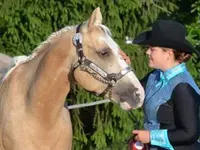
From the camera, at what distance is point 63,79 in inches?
168

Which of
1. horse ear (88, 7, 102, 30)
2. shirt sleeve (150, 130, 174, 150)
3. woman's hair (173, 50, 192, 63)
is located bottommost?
shirt sleeve (150, 130, 174, 150)

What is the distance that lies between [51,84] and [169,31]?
0.80 m

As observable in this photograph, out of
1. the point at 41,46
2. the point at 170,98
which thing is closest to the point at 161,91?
the point at 170,98

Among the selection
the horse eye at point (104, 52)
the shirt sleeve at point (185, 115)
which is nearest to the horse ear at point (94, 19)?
the horse eye at point (104, 52)

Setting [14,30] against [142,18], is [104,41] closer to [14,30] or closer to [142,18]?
[14,30]

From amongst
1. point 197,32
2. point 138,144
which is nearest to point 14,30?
point 197,32

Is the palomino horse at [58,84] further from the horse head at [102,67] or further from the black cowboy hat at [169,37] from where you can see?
the black cowboy hat at [169,37]

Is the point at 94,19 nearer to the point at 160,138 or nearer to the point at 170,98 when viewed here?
the point at 170,98

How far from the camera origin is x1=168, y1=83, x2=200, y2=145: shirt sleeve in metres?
3.76

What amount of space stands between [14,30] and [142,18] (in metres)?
1.35

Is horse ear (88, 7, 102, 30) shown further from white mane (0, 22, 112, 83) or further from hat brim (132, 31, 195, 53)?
hat brim (132, 31, 195, 53)

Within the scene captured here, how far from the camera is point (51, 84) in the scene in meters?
4.27

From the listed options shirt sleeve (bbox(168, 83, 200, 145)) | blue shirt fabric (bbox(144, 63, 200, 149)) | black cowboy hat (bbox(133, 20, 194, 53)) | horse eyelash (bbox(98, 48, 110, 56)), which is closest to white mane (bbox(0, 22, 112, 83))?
horse eyelash (bbox(98, 48, 110, 56))

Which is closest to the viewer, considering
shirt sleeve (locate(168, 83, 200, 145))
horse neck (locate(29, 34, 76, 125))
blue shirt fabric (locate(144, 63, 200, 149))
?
shirt sleeve (locate(168, 83, 200, 145))
